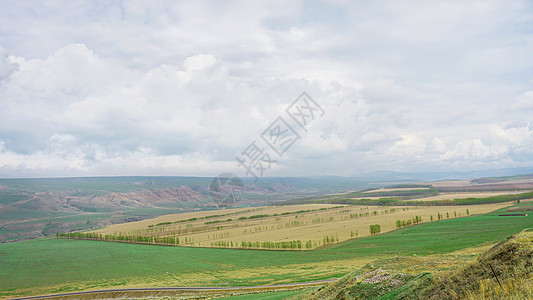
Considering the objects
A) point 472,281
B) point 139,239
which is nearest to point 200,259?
point 139,239

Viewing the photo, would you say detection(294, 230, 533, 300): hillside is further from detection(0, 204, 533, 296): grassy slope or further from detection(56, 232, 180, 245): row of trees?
detection(56, 232, 180, 245): row of trees

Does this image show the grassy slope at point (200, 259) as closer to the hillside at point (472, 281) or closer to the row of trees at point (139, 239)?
the row of trees at point (139, 239)

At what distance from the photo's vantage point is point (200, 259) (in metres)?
69.9

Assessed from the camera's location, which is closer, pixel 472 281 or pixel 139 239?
pixel 472 281

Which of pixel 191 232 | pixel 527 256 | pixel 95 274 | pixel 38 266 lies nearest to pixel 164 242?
pixel 191 232

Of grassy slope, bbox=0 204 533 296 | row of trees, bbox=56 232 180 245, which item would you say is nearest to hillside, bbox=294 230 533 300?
grassy slope, bbox=0 204 533 296

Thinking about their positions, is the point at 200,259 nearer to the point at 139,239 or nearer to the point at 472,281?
the point at 139,239

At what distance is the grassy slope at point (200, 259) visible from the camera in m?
53.3

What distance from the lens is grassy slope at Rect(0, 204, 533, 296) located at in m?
53.3

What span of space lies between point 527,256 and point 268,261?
174 ft

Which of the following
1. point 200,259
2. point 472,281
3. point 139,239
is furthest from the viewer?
point 139,239

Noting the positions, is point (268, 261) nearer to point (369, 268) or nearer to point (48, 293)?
point (48, 293)

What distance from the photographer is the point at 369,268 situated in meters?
19.2

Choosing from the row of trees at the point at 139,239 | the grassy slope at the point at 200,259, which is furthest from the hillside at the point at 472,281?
the row of trees at the point at 139,239
